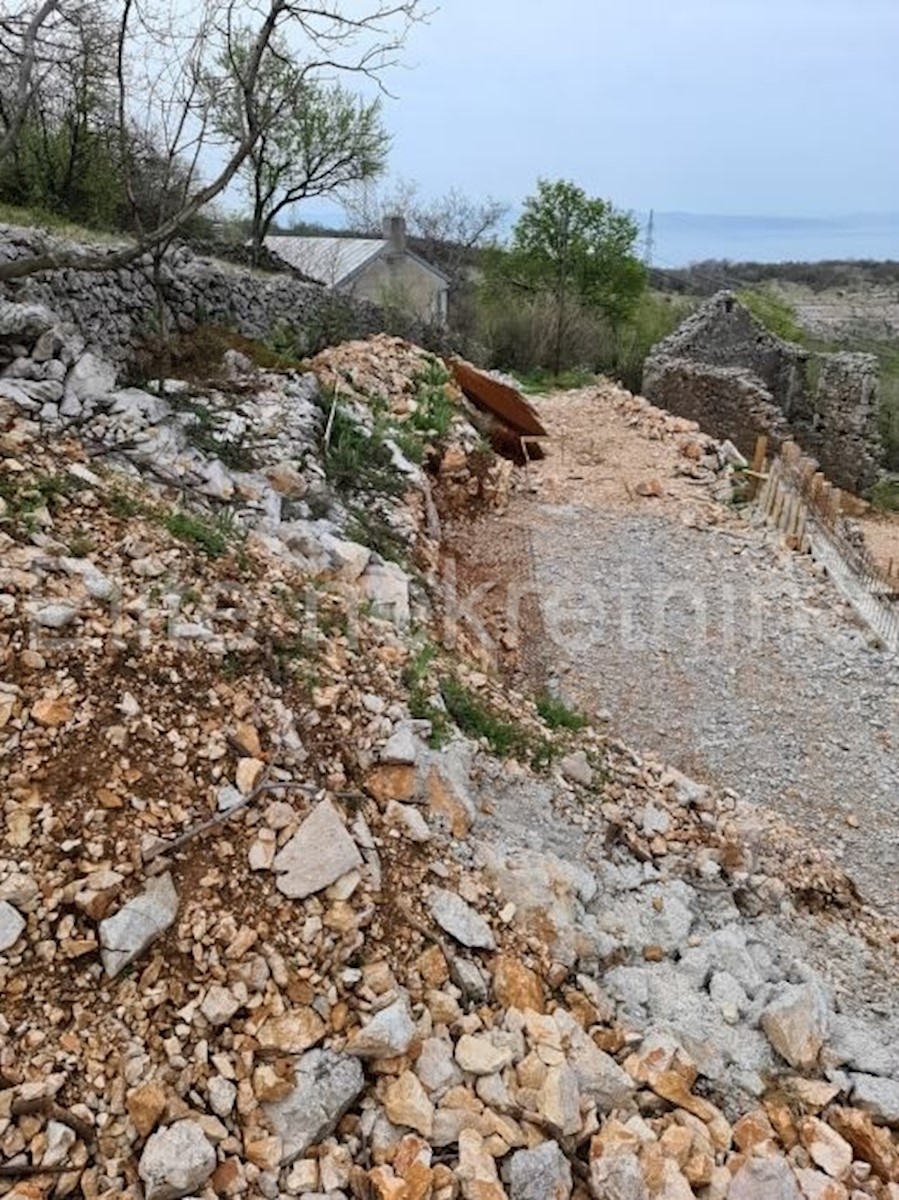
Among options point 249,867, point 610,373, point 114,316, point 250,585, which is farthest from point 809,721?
point 610,373

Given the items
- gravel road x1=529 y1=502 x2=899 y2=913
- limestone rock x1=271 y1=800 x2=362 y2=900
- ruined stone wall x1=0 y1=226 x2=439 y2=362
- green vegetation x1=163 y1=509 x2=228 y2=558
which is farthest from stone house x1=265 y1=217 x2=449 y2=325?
limestone rock x1=271 y1=800 x2=362 y2=900

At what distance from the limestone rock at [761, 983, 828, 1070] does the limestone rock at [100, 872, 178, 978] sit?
6.39 feet

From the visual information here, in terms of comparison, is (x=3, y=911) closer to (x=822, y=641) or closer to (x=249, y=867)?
(x=249, y=867)

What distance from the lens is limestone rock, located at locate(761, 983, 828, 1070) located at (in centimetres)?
287

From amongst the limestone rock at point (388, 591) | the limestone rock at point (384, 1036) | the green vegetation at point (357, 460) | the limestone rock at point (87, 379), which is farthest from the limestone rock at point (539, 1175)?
the green vegetation at point (357, 460)

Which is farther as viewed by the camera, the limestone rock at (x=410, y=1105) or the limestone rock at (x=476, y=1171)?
the limestone rock at (x=410, y=1105)

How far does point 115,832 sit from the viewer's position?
2.71m

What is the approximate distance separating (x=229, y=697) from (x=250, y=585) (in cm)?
91

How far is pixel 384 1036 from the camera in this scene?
2457mm

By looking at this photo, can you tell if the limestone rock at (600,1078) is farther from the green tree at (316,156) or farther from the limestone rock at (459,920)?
the green tree at (316,156)

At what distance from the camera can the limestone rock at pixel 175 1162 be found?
2078 millimetres

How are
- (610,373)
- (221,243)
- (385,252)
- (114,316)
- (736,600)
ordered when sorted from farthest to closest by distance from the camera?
1. (385,252)
2. (610,373)
3. (221,243)
4. (736,600)
5. (114,316)

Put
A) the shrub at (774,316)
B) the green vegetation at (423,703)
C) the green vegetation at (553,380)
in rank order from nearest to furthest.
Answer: the green vegetation at (423,703) → the green vegetation at (553,380) → the shrub at (774,316)

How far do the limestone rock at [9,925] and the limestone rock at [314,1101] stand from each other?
0.81 metres
